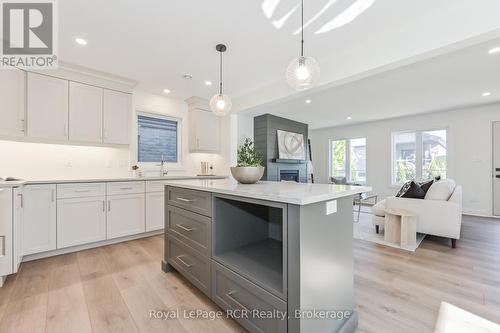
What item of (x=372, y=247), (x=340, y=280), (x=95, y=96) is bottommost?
(x=372, y=247)

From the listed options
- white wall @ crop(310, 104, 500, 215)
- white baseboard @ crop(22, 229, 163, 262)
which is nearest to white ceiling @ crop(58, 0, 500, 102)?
white baseboard @ crop(22, 229, 163, 262)

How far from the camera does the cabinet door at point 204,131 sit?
4301 mm

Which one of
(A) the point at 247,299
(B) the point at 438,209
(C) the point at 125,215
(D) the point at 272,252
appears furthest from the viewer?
(C) the point at 125,215

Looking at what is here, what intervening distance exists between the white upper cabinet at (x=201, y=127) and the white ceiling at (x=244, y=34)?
3.74 feet

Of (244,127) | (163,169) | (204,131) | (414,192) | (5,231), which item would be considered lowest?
(5,231)

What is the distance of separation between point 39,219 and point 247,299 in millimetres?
2743

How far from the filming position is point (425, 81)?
3453 mm

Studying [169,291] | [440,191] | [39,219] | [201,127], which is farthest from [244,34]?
[440,191]

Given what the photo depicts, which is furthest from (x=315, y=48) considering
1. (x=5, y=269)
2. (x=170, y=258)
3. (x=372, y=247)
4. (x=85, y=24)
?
(x=5, y=269)

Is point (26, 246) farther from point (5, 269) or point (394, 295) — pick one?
point (394, 295)

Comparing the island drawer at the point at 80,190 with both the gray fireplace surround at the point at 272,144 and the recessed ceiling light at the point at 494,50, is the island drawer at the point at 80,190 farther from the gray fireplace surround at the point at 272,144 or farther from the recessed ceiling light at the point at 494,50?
the recessed ceiling light at the point at 494,50

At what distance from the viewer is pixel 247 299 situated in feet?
4.36

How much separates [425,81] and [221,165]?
3899mm

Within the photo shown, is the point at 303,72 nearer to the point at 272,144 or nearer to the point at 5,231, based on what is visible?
the point at 5,231
